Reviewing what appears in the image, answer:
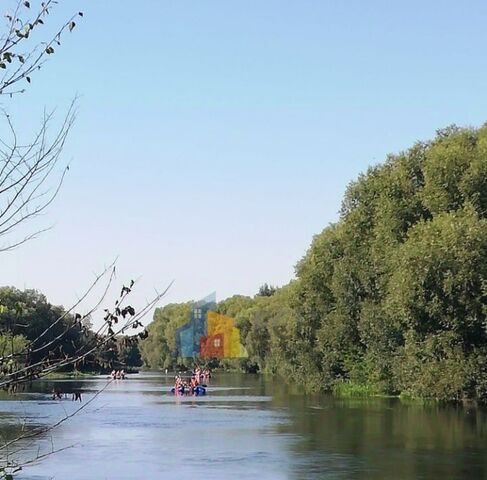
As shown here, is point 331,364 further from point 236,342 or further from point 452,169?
point 236,342

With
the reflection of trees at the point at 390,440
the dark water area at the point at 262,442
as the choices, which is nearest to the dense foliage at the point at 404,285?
the dark water area at the point at 262,442

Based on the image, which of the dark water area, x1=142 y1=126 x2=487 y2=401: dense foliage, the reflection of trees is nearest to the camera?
the dark water area

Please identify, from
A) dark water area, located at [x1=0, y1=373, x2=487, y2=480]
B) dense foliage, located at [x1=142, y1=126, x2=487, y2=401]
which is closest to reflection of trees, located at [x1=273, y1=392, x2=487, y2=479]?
dark water area, located at [x1=0, y1=373, x2=487, y2=480]

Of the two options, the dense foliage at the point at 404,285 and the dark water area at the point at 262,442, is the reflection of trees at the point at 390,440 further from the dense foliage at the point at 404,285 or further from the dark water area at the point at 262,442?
the dense foliage at the point at 404,285

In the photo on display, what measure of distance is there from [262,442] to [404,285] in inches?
544

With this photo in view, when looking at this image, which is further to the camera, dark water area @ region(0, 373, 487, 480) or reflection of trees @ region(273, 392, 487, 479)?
reflection of trees @ region(273, 392, 487, 479)

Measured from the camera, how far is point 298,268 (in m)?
60.1

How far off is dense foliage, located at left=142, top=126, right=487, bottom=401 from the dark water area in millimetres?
2484

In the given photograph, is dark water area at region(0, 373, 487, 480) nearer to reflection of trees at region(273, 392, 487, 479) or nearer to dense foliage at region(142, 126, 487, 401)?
reflection of trees at region(273, 392, 487, 479)

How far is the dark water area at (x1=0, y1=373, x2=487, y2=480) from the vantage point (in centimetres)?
2083

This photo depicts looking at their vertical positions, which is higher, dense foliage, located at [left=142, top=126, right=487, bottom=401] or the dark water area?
dense foliage, located at [left=142, top=126, right=487, bottom=401]

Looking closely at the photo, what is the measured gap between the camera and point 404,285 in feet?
127

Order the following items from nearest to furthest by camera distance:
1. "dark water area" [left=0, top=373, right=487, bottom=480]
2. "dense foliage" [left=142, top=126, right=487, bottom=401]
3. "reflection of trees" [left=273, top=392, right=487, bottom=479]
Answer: "dark water area" [left=0, top=373, right=487, bottom=480]
"reflection of trees" [left=273, top=392, right=487, bottom=479]
"dense foliage" [left=142, top=126, right=487, bottom=401]

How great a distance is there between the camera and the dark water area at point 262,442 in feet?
68.3
